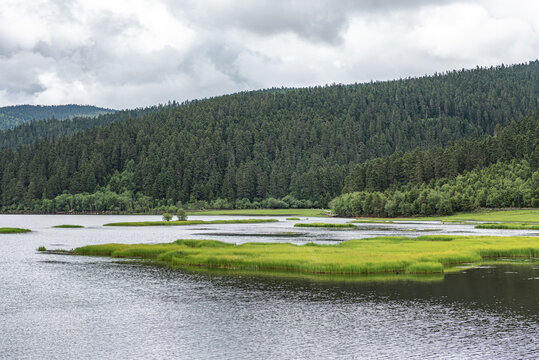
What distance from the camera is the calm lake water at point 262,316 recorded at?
1535 inches

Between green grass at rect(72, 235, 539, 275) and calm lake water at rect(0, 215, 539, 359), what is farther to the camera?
green grass at rect(72, 235, 539, 275)

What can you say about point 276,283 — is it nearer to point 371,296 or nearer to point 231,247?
point 371,296

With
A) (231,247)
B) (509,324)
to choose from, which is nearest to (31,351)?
(509,324)

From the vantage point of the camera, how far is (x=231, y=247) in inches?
3807

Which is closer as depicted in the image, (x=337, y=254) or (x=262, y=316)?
(x=262, y=316)

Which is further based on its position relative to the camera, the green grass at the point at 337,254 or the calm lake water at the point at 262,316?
the green grass at the point at 337,254

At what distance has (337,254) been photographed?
8262cm

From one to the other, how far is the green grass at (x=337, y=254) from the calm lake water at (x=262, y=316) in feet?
21.0

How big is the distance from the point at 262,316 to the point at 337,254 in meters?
35.3

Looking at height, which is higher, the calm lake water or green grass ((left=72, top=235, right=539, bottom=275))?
green grass ((left=72, top=235, right=539, bottom=275))

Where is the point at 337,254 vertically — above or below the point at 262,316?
above

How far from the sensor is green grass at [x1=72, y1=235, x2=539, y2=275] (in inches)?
2894

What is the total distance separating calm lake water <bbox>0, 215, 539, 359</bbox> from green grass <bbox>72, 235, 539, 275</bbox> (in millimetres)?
6413

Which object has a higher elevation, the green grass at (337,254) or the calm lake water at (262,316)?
the green grass at (337,254)
